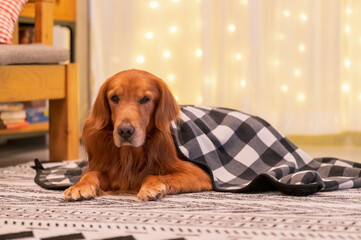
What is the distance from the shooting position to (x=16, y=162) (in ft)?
9.13

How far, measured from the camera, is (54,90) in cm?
252

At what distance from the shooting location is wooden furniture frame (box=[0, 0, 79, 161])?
2.39 m

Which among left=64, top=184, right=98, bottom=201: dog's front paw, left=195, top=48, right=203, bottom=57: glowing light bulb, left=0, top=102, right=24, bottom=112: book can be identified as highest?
left=195, top=48, right=203, bottom=57: glowing light bulb

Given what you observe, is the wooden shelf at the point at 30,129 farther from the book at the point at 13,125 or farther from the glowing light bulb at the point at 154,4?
the glowing light bulb at the point at 154,4

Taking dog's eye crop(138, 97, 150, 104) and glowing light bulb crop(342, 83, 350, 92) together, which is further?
glowing light bulb crop(342, 83, 350, 92)

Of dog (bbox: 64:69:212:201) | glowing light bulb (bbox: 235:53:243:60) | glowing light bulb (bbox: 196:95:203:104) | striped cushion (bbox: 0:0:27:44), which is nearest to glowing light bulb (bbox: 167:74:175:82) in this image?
glowing light bulb (bbox: 196:95:203:104)

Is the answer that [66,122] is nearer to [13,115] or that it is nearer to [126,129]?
[13,115]

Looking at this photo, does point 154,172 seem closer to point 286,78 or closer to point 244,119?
point 244,119

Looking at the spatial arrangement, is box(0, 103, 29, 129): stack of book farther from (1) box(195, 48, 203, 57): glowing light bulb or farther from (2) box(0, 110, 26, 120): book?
(1) box(195, 48, 203, 57): glowing light bulb

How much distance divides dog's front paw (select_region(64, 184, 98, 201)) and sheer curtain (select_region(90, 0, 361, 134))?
69.7 inches

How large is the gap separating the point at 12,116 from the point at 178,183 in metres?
1.63

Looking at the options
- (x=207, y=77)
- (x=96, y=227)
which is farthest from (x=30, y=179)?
(x=207, y=77)

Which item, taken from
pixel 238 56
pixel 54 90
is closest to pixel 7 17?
pixel 54 90

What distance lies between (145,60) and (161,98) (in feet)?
5.85
